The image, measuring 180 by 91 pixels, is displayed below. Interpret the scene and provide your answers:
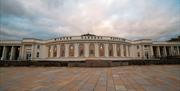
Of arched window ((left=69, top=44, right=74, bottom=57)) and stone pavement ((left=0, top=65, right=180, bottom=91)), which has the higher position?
arched window ((left=69, top=44, right=74, bottom=57))

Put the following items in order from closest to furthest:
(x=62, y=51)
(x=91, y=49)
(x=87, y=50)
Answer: (x=87, y=50) → (x=91, y=49) → (x=62, y=51)

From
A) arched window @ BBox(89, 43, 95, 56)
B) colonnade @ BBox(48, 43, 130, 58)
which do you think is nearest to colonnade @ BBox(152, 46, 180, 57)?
colonnade @ BBox(48, 43, 130, 58)

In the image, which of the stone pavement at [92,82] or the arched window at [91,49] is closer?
the stone pavement at [92,82]

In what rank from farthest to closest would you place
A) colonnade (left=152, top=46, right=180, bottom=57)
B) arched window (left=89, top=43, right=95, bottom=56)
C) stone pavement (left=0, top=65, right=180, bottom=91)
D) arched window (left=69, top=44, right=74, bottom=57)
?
colonnade (left=152, top=46, right=180, bottom=57)
arched window (left=69, top=44, right=74, bottom=57)
arched window (left=89, top=43, right=95, bottom=56)
stone pavement (left=0, top=65, right=180, bottom=91)

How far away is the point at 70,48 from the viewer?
34.0 m

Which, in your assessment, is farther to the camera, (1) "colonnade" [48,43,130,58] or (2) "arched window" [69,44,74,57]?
(2) "arched window" [69,44,74,57]

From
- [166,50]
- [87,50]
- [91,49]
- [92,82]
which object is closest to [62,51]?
[87,50]

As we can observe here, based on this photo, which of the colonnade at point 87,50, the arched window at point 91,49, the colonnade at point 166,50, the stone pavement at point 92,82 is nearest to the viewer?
the stone pavement at point 92,82

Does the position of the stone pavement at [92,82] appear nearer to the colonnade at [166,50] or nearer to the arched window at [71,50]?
the arched window at [71,50]

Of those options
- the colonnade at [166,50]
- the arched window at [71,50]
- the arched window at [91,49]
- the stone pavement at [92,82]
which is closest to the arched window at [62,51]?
the arched window at [71,50]

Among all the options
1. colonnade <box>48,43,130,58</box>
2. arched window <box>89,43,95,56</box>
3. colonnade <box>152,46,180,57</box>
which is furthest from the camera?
colonnade <box>152,46,180,57</box>

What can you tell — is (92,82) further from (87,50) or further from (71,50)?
(71,50)

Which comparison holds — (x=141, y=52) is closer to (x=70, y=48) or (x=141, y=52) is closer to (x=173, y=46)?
(x=173, y=46)

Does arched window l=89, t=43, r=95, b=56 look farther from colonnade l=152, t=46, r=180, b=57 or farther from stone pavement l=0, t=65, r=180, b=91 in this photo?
colonnade l=152, t=46, r=180, b=57
